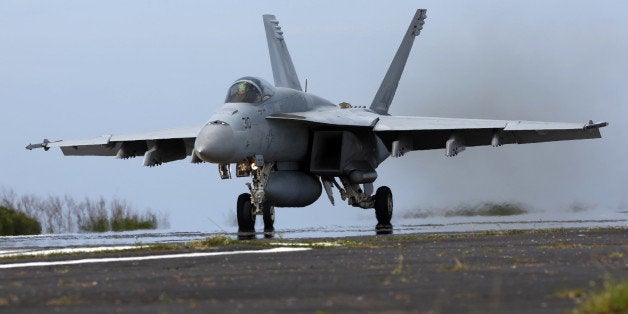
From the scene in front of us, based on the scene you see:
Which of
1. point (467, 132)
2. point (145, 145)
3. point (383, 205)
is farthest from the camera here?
point (145, 145)

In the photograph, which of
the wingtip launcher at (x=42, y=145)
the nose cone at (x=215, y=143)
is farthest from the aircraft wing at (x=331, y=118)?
the wingtip launcher at (x=42, y=145)

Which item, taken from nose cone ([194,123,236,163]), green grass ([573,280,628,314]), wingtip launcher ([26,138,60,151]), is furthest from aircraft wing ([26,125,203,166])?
green grass ([573,280,628,314])

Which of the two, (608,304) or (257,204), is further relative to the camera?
(257,204)

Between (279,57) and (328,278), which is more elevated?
(279,57)

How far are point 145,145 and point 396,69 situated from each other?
716 centimetres

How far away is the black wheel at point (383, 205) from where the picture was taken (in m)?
27.5

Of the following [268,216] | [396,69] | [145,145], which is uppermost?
[396,69]

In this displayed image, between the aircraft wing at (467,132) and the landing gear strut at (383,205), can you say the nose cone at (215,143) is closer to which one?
the aircraft wing at (467,132)

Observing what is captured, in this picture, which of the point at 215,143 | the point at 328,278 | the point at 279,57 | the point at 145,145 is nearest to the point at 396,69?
the point at 279,57

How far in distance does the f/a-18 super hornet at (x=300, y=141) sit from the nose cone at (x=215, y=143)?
18mm

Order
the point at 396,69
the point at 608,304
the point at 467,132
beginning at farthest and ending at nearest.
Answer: the point at 396,69 < the point at 467,132 < the point at 608,304

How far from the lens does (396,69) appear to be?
1259 inches

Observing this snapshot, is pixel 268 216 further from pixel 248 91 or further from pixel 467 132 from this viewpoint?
pixel 467 132

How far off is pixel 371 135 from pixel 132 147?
229 inches
